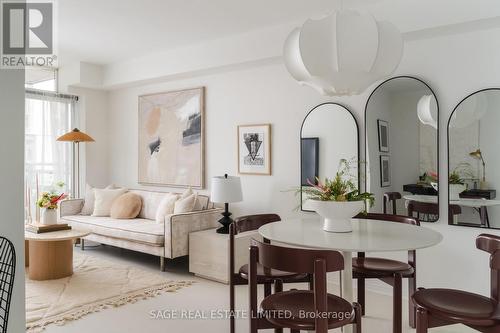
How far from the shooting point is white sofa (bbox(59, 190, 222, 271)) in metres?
4.39

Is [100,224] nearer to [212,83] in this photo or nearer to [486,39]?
[212,83]

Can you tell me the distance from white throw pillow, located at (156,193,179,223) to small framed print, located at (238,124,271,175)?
0.95 meters

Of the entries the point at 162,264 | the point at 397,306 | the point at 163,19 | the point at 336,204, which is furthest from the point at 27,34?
the point at 397,306

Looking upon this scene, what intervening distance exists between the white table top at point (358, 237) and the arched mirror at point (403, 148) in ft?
3.61

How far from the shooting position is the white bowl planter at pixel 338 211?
231 cm

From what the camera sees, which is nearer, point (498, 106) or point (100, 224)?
point (498, 106)

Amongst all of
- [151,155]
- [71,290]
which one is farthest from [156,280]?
[151,155]

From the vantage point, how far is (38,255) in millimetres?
4180

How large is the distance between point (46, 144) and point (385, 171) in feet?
16.2

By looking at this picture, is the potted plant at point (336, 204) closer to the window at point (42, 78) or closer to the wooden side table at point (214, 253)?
the wooden side table at point (214, 253)

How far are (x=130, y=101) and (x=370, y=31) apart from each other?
16.3 ft

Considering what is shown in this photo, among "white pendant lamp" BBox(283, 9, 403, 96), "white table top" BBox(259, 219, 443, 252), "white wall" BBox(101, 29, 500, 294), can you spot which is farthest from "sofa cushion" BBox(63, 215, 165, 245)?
"white pendant lamp" BBox(283, 9, 403, 96)

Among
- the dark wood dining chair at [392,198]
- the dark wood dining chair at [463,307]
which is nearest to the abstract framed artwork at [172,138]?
the dark wood dining chair at [392,198]

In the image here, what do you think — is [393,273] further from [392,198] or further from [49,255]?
[49,255]
